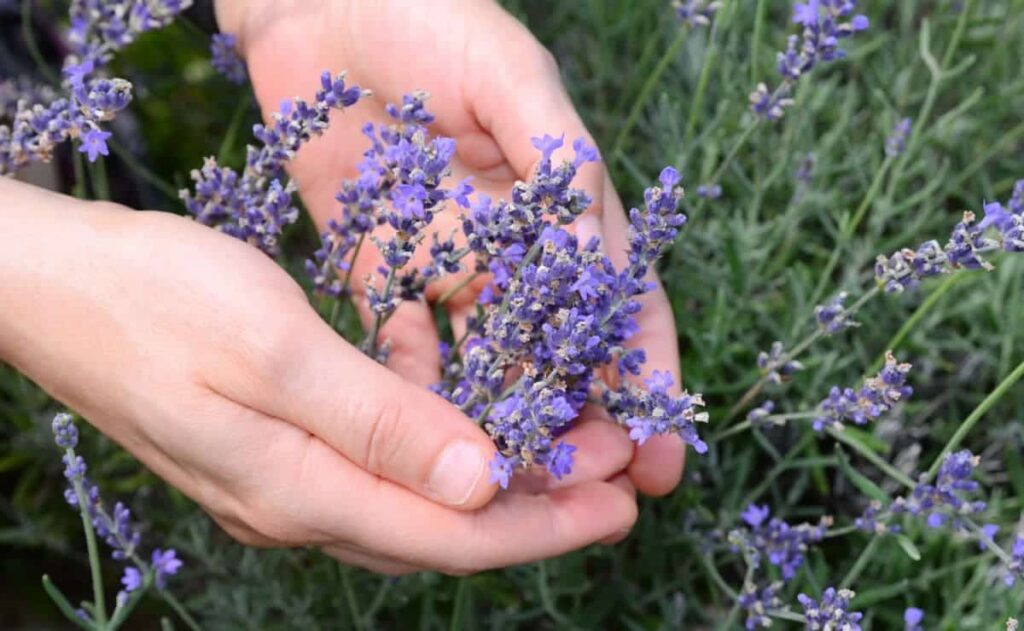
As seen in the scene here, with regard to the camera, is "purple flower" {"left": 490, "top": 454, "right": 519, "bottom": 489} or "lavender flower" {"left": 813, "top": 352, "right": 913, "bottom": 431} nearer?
"purple flower" {"left": 490, "top": 454, "right": 519, "bottom": 489}

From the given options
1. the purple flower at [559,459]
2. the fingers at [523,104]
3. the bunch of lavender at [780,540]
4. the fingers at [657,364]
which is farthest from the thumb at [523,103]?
the bunch of lavender at [780,540]

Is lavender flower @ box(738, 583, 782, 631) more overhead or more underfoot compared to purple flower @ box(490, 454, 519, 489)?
more underfoot

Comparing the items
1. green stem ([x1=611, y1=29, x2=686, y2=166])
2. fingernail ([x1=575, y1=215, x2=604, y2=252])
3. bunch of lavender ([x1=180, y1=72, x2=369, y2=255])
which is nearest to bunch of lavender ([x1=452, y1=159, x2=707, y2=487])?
fingernail ([x1=575, y1=215, x2=604, y2=252])

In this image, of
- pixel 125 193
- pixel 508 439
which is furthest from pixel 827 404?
pixel 125 193

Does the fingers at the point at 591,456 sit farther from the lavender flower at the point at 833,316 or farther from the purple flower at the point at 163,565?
the purple flower at the point at 163,565

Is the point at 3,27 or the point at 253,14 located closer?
the point at 253,14

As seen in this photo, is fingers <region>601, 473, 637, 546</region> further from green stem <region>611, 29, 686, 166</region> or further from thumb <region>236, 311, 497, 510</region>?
green stem <region>611, 29, 686, 166</region>

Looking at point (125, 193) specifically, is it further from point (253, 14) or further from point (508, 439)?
point (508, 439)

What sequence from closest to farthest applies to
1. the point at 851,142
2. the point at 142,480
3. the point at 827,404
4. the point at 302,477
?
the point at 302,477 < the point at 827,404 < the point at 142,480 < the point at 851,142
